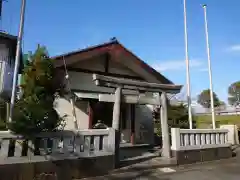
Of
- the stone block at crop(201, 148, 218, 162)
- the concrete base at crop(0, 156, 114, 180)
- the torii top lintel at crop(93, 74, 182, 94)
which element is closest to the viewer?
the concrete base at crop(0, 156, 114, 180)

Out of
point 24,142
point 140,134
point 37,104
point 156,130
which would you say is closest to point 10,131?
point 24,142

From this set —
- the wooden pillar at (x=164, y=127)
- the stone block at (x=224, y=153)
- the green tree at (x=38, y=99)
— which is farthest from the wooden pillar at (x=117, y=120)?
the stone block at (x=224, y=153)

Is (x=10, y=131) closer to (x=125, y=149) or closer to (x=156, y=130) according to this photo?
(x=125, y=149)

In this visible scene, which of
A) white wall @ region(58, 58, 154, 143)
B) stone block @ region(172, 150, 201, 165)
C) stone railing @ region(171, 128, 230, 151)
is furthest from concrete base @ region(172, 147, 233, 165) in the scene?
white wall @ region(58, 58, 154, 143)

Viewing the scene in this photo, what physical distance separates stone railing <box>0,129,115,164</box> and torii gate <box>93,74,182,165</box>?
0.52 metres

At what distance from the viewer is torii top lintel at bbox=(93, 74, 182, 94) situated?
7597 millimetres

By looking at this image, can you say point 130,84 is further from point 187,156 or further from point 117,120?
point 187,156

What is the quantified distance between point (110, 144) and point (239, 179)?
3.81 meters

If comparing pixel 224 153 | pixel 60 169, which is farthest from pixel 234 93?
pixel 60 169

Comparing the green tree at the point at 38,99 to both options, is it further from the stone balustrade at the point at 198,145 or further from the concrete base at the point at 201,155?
the concrete base at the point at 201,155

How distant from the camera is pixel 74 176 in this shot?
627cm

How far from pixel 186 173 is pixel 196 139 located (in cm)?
208

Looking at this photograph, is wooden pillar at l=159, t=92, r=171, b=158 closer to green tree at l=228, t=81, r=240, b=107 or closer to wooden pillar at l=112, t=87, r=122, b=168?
wooden pillar at l=112, t=87, r=122, b=168

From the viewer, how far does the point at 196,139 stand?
9.15 metres
